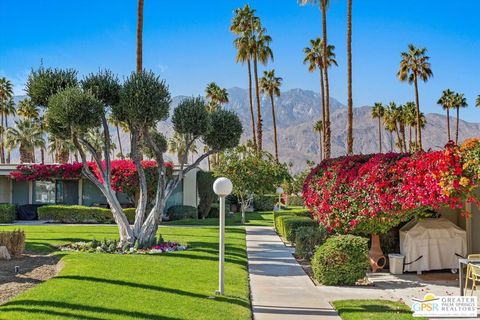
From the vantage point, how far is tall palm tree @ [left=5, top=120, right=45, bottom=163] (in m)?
51.2

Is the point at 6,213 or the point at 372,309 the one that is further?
the point at 6,213

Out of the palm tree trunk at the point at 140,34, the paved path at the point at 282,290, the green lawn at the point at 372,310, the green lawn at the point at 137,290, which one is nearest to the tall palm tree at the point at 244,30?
the palm tree trunk at the point at 140,34

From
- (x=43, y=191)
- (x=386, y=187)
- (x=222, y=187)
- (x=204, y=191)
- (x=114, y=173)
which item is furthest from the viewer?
(x=204, y=191)

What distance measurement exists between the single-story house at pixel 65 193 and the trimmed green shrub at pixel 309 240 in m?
17.5

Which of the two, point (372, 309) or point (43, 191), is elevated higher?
point (43, 191)

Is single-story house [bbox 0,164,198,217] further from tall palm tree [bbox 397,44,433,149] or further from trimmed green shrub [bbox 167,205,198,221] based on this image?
tall palm tree [bbox 397,44,433,149]

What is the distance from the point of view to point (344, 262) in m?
11.6

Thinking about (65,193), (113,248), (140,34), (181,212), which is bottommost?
(113,248)

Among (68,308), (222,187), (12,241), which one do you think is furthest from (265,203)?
(68,308)

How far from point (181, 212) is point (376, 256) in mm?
18800

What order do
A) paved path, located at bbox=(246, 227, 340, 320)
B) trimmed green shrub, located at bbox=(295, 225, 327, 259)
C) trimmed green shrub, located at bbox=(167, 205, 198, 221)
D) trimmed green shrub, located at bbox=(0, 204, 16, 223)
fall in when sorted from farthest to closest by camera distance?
trimmed green shrub, located at bbox=(167, 205, 198, 221), trimmed green shrub, located at bbox=(0, 204, 16, 223), trimmed green shrub, located at bbox=(295, 225, 327, 259), paved path, located at bbox=(246, 227, 340, 320)

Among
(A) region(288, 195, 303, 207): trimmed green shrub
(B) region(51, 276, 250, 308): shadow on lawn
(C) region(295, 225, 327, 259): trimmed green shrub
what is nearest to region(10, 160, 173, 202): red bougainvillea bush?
(C) region(295, 225, 327, 259): trimmed green shrub

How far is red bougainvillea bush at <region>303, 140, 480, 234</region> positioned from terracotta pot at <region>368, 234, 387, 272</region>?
52 cm

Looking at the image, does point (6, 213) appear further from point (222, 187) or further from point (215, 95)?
point (215, 95)
